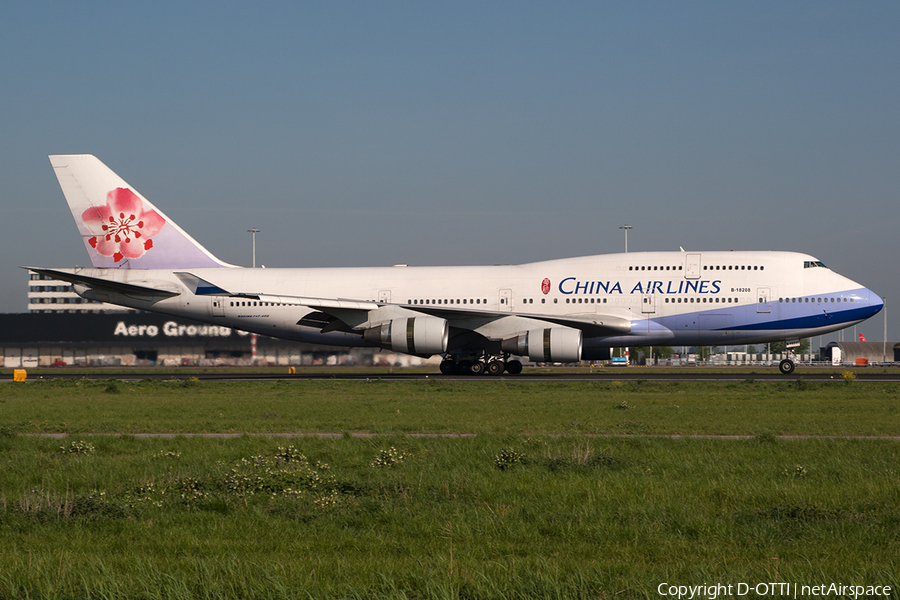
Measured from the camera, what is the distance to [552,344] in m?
33.5

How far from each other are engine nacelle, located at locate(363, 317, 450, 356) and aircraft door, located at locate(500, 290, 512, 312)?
3.18 m

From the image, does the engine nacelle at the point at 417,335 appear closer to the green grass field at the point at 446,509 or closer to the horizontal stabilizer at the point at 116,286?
the horizontal stabilizer at the point at 116,286

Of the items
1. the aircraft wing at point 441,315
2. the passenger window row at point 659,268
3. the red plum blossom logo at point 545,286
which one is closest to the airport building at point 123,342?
the aircraft wing at point 441,315

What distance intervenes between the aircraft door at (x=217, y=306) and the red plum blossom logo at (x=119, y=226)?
4.29 m

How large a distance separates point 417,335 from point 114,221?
1656cm

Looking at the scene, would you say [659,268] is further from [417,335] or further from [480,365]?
[417,335]

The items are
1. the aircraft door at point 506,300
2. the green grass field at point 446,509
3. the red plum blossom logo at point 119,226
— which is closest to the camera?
the green grass field at point 446,509

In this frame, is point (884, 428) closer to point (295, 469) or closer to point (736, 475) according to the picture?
point (736, 475)

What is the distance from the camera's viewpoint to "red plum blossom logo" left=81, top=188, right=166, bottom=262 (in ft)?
128

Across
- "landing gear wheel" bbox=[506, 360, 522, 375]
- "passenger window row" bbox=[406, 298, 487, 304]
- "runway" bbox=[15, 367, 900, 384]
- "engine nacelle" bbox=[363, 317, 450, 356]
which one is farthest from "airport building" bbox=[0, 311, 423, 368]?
"engine nacelle" bbox=[363, 317, 450, 356]

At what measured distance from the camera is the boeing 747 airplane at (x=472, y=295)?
34.9m

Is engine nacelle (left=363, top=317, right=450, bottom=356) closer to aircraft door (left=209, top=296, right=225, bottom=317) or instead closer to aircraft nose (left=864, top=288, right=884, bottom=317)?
aircraft door (left=209, top=296, right=225, bottom=317)

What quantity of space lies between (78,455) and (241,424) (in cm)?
513

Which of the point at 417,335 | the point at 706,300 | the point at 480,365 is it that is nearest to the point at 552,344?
the point at 480,365
